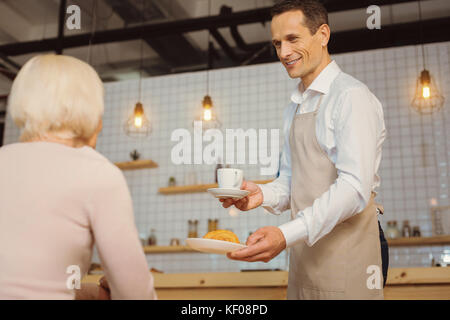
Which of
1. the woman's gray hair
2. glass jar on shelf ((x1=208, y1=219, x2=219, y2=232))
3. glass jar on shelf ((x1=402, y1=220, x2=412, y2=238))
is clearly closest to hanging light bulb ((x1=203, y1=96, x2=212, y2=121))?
glass jar on shelf ((x1=208, y1=219, x2=219, y2=232))

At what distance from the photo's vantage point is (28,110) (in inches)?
42.9

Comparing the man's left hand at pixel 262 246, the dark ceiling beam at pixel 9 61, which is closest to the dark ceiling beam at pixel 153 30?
the dark ceiling beam at pixel 9 61

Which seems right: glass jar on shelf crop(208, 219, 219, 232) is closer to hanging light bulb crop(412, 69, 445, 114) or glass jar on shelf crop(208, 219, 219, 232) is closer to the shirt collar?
hanging light bulb crop(412, 69, 445, 114)

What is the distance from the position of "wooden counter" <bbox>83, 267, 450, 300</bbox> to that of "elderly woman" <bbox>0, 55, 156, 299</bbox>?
1778 mm

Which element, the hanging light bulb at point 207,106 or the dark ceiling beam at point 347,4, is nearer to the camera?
the dark ceiling beam at point 347,4

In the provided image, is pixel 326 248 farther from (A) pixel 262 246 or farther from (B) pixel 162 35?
(B) pixel 162 35

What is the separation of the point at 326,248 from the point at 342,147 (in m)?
0.39

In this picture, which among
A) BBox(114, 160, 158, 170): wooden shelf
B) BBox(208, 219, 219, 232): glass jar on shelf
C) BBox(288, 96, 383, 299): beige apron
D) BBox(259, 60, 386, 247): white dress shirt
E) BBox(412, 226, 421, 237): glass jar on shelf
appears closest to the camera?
BBox(259, 60, 386, 247): white dress shirt

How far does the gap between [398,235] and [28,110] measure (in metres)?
4.78

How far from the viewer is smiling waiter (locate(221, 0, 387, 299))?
5.32ft

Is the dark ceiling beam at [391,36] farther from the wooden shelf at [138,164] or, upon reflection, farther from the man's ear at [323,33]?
the man's ear at [323,33]

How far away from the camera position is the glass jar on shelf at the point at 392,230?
5125mm

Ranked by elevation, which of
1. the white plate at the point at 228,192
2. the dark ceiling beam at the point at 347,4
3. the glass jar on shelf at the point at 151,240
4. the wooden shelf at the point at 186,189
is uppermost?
the dark ceiling beam at the point at 347,4

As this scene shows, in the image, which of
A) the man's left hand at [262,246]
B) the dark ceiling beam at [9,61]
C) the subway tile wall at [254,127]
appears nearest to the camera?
the man's left hand at [262,246]
